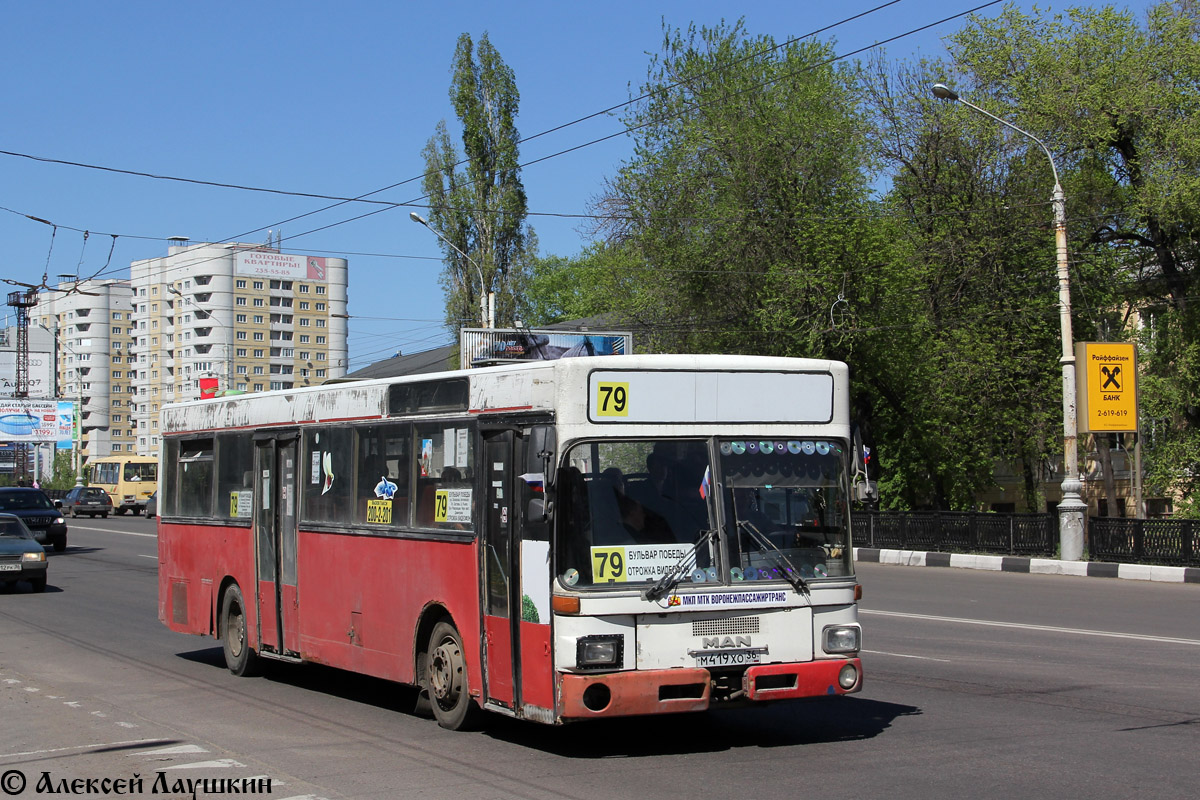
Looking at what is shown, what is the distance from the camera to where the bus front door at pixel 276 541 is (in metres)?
10.9

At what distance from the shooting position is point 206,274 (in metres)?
134

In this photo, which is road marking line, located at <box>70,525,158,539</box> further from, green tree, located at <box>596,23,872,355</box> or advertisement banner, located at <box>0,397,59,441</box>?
advertisement banner, located at <box>0,397,59,441</box>

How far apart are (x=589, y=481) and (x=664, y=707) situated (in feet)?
4.52


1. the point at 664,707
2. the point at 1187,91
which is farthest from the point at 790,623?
the point at 1187,91

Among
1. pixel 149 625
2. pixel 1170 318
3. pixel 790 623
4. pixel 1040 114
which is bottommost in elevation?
pixel 149 625

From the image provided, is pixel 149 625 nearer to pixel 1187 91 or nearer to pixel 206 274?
pixel 1187 91

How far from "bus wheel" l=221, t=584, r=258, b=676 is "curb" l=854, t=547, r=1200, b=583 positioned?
16.3m

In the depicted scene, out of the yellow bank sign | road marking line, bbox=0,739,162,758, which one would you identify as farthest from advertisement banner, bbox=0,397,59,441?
road marking line, bbox=0,739,162,758

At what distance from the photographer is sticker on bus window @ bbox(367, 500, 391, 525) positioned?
31.0 feet

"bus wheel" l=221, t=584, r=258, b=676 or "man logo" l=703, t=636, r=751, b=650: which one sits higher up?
"man logo" l=703, t=636, r=751, b=650

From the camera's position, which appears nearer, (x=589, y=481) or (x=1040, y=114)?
(x=589, y=481)

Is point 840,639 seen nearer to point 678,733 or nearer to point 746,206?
point 678,733

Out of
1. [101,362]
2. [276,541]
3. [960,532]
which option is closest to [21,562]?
[276,541]

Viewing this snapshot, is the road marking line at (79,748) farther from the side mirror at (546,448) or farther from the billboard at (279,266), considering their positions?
the billboard at (279,266)
